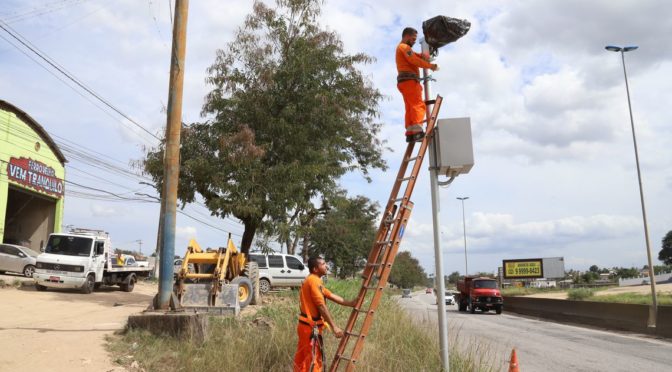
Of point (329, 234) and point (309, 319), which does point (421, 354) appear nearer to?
point (309, 319)

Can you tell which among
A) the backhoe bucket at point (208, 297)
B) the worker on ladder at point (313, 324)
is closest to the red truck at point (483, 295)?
the backhoe bucket at point (208, 297)

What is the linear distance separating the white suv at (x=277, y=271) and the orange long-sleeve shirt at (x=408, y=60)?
18892 mm

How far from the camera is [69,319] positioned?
12633 millimetres

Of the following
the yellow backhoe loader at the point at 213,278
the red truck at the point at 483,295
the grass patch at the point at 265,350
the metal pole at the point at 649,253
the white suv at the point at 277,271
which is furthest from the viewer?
the red truck at the point at 483,295

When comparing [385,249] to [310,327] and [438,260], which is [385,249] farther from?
[310,327]

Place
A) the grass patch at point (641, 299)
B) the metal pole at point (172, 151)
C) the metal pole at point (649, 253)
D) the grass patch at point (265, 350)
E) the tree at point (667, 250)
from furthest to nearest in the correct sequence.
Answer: the tree at point (667, 250) < the grass patch at point (641, 299) < the metal pole at point (649, 253) < the metal pole at point (172, 151) < the grass patch at point (265, 350)

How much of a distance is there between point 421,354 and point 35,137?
98.5 ft

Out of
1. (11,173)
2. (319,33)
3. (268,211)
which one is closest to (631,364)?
(268,211)

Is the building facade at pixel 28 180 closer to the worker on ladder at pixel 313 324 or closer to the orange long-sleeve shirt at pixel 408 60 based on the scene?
the worker on ladder at pixel 313 324

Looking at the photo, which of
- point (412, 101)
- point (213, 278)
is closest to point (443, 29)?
point (412, 101)

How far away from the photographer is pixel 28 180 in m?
29.7

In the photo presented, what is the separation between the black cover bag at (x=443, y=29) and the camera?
21.7 ft

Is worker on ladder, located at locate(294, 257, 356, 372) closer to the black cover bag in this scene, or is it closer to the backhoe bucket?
the black cover bag

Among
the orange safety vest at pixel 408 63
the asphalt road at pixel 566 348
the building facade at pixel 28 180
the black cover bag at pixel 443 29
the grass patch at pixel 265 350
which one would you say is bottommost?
the asphalt road at pixel 566 348
